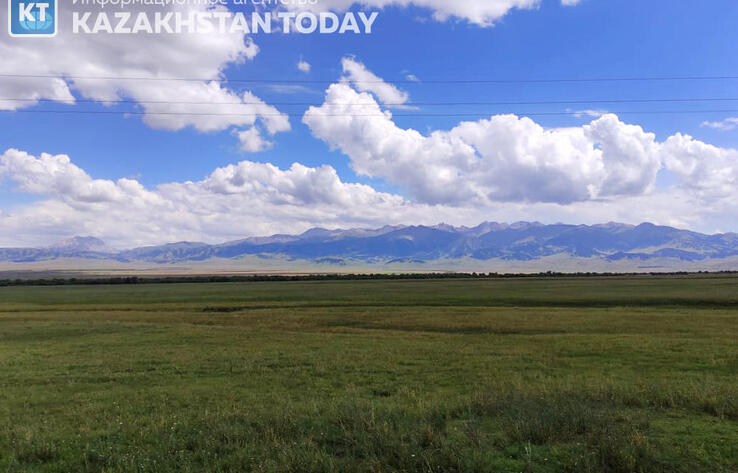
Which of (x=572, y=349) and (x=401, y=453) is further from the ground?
(x=401, y=453)

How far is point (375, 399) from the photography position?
15.9 m

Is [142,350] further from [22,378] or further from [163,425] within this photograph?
[163,425]

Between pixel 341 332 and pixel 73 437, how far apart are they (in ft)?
84.9

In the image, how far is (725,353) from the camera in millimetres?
23484

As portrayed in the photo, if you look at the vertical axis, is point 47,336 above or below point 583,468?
below

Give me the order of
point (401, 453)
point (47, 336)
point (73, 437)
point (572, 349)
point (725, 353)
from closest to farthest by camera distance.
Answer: point (401, 453)
point (73, 437)
point (725, 353)
point (572, 349)
point (47, 336)

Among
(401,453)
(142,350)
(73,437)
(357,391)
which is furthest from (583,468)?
(142,350)

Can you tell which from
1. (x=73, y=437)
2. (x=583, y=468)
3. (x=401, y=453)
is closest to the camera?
(x=583, y=468)

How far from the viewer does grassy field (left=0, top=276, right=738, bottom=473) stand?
9.41m

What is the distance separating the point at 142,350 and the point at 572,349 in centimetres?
2746

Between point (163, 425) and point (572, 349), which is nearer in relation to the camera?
point (163, 425)

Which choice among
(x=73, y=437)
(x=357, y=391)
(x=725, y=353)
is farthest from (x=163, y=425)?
(x=725, y=353)

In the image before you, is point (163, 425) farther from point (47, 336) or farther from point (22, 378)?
point (47, 336)

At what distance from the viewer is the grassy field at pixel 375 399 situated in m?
9.41
